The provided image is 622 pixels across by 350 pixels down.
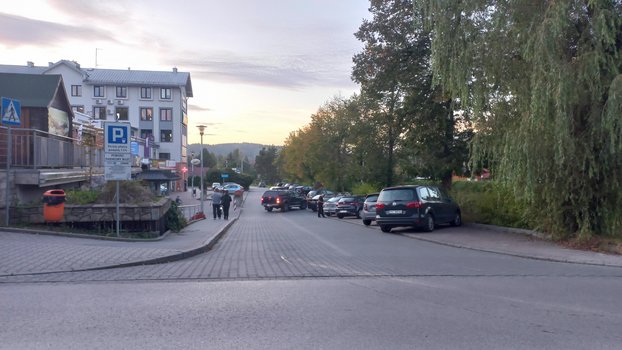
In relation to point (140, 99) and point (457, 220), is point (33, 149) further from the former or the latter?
point (140, 99)

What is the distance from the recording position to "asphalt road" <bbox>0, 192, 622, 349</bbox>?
6.40m

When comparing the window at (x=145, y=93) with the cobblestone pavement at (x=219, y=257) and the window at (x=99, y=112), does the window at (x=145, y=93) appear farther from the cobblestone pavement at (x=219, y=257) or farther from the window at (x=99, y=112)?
the cobblestone pavement at (x=219, y=257)

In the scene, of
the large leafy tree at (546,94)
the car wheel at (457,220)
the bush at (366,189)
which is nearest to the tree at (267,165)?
the bush at (366,189)

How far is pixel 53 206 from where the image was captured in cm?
1566

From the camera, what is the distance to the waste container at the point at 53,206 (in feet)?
51.3

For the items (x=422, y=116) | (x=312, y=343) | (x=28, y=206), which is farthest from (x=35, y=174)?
(x=422, y=116)

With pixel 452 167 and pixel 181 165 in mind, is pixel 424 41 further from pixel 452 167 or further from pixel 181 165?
pixel 181 165

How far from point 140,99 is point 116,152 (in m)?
61.9

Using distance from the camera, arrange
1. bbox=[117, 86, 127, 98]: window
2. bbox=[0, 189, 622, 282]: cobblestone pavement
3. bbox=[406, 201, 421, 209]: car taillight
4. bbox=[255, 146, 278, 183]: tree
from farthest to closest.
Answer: bbox=[255, 146, 278, 183]: tree, bbox=[117, 86, 127, 98]: window, bbox=[406, 201, 421, 209]: car taillight, bbox=[0, 189, 622, 282]: cobblestone pavement

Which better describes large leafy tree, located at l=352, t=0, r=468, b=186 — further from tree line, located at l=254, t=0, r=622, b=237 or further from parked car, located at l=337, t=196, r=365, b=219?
tree line, located at l=254, t=0, r=622, b=237

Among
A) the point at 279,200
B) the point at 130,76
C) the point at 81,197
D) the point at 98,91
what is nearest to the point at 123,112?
the point at 98,91

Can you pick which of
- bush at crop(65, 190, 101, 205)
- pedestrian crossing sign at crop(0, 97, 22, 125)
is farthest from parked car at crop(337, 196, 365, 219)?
pedestrian crossing sign at crop(0, 97, 22, 125)

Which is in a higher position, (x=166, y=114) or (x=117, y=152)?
(x=166, y=114)

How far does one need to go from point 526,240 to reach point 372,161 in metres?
23.2
